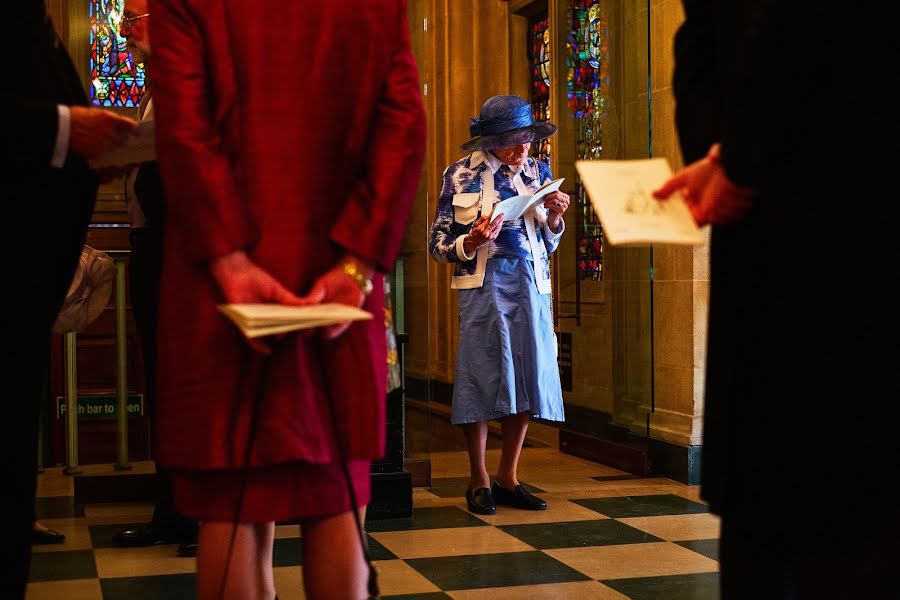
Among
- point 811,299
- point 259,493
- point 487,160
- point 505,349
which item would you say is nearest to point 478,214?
point 487,160

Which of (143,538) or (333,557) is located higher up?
(333,557)

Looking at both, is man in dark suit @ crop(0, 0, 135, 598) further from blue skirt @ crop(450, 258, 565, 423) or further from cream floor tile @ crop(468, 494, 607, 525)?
blue skirt @ crop(450, 258, 565, 423)

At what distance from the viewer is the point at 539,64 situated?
8.63m

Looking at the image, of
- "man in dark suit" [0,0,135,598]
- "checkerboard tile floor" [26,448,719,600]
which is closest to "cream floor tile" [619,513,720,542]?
"checkerboard tile floor" [26,448,719,600]

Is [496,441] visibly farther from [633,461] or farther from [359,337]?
[359,337]

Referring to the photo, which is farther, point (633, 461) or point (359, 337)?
point (633, 461)

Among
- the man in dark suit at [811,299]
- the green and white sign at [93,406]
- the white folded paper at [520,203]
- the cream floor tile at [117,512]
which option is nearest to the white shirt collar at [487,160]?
the white folded paper at [520,203]

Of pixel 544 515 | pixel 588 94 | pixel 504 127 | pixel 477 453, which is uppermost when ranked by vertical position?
pixel 588 94

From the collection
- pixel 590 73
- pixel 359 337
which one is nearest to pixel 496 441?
pixel 590 73

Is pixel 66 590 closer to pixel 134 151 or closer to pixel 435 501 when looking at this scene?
pixel 134 151

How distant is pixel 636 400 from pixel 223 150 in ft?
14.1

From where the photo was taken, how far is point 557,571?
3.34 metres

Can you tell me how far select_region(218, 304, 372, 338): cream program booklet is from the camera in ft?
4.97

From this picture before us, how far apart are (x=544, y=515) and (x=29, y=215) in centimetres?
298
